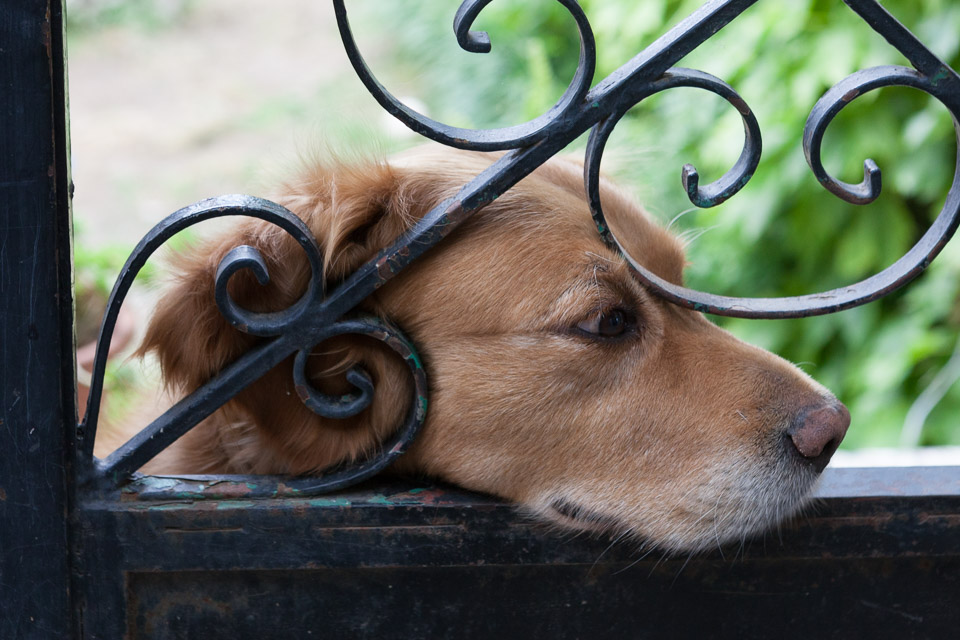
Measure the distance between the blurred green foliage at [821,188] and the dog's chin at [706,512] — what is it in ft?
5.22

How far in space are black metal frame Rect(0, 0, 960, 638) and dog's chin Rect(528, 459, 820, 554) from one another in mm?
38

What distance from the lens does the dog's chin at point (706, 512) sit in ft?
5.94

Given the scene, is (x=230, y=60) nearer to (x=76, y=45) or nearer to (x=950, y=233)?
(x=76, y=45)

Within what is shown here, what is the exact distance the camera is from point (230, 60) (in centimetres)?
1278

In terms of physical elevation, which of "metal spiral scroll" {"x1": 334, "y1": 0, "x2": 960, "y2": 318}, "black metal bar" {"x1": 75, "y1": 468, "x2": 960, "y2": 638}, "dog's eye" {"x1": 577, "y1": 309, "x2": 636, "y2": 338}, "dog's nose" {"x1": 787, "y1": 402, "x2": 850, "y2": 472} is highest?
"metal spiral scroll" {"x1": 334, "y1": 0, "x2": 960, "y2": 318}

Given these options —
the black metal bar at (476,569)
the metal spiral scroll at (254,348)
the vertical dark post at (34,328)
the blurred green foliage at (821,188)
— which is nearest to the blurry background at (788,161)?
the blurred green foliage at (821,188)

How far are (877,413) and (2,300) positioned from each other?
3.92 m

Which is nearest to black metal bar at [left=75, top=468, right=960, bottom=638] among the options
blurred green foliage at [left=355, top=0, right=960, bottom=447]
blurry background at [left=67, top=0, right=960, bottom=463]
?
blurry background at [left=67, top=0, right=960, bottom=463]

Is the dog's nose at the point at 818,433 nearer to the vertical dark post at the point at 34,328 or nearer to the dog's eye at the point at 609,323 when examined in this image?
the dog's eye at the point at 609,323

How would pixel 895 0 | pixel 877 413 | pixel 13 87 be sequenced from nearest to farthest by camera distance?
1. pixel 13 87
2. pixel 895 0
3. pixel 877 413

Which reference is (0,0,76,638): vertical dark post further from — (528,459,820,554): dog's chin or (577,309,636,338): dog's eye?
(577,309,636,338): dog's eye

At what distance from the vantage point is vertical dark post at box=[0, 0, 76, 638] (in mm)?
1467

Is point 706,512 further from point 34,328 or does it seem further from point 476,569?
point 34,328

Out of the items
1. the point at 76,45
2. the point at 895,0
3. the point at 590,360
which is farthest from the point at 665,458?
the point at 76,45
